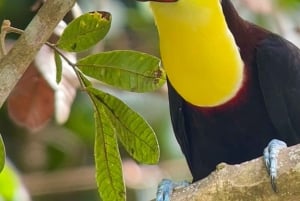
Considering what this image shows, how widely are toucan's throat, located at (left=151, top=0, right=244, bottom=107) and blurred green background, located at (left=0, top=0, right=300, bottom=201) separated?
0.70m

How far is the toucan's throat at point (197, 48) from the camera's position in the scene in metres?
1.54

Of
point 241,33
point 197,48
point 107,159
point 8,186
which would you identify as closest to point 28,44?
point 107,159

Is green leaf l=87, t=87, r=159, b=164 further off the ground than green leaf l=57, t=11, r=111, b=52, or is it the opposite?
green leaf l=57, t=11, r=111, b=52

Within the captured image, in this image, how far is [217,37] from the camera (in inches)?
62.2

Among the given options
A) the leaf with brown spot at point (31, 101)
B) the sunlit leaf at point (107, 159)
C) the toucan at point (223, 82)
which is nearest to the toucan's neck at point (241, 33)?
the toucan at point (223, 82)

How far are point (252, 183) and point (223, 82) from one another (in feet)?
0.99

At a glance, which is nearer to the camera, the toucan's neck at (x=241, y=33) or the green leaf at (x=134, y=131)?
the green leaf at (x=134, y=131)

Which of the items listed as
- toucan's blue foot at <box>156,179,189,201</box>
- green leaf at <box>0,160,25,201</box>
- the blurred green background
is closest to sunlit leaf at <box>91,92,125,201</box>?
toucan's blue foot at <box>156,179,189,201</box>

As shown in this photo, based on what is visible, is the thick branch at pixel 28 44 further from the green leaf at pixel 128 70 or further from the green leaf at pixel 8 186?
the green leaf at pixel 8 186

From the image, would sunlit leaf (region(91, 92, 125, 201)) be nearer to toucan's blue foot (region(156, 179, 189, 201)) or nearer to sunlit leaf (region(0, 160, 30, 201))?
toucan's blue foot (region(156, 179, 189, 201))

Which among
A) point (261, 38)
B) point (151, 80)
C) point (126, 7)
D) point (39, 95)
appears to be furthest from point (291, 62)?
point (126, 7)

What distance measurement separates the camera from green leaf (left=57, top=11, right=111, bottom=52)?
4.50 feet

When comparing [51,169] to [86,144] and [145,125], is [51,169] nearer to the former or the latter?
[86,144]

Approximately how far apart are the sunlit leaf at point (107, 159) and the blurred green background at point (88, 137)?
92 cm
